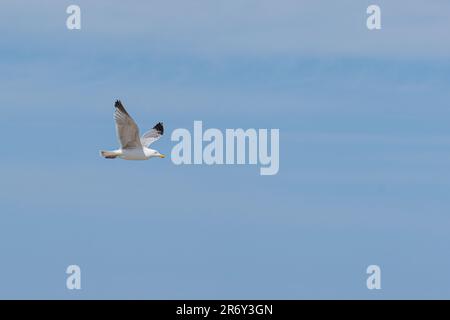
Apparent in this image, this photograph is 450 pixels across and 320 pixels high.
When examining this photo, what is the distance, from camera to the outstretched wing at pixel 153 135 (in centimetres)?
3056

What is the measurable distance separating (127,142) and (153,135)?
2293 millimetres

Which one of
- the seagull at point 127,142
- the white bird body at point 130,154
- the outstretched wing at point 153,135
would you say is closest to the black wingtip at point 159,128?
the outstretched wing at point 153,135

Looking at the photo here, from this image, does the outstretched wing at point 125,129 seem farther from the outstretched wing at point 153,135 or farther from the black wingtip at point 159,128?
the black wingtip at point 159,128

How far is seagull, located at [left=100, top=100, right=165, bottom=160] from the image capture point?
91.2ft

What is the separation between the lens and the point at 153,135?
1210 inches

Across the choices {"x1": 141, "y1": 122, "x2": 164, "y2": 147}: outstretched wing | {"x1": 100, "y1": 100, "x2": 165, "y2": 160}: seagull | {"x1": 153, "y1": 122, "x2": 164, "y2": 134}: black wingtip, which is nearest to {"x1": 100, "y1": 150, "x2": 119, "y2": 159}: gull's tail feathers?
{"x1": 100, "y1": 100, "x2": 165, "y2": 160}: seagull

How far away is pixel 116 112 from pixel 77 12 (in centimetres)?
273

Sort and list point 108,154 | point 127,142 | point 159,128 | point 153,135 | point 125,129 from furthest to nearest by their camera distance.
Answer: point 159,128 → point 153,135 → point 108,154 → point 127,142 → point 125,129

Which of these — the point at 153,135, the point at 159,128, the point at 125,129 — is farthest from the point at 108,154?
the point at 159,128

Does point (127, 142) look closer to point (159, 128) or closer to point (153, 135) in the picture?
point (153, 135)

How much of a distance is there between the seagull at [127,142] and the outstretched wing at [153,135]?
Answer: 22 centimetres
